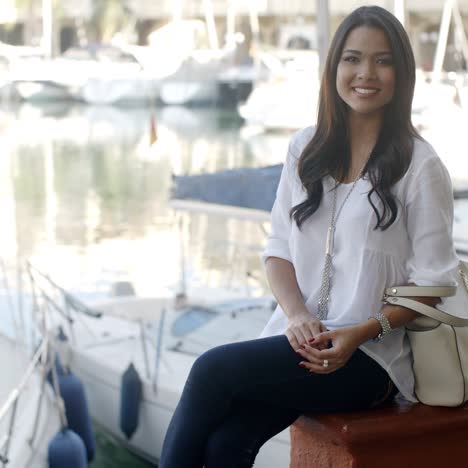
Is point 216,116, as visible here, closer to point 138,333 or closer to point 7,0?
point 7,0

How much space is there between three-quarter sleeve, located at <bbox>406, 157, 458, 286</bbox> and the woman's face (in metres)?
0.20

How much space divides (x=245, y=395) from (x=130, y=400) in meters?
3.39

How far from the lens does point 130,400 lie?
17.8 ft

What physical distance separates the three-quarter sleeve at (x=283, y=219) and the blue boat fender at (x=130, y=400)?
3.11m

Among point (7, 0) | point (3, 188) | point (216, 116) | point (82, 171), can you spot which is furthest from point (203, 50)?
point (3, 188)

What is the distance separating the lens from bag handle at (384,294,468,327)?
7.07ft

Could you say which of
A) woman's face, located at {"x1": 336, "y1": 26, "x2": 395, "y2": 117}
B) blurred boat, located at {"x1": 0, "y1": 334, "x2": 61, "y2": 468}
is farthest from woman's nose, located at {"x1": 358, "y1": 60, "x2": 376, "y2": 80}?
blurred boat, located at {"x1": 0, "y1": 334, "x2": 61, "y2": 468}

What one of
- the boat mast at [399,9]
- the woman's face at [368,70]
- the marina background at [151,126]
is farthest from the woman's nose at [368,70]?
the boat mast at [399,9]

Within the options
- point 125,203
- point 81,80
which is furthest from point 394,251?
point 81,80

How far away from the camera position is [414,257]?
219cm

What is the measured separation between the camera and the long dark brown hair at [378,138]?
2184 millimetres

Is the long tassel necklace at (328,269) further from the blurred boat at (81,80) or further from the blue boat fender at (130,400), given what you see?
the blurred boat at (81,80)

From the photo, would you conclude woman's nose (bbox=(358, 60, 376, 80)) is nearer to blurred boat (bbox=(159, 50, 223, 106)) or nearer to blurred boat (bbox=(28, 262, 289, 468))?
blurred boat (bbox=(28, 262, 289, 468))

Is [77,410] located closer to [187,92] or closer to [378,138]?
[378,138]
